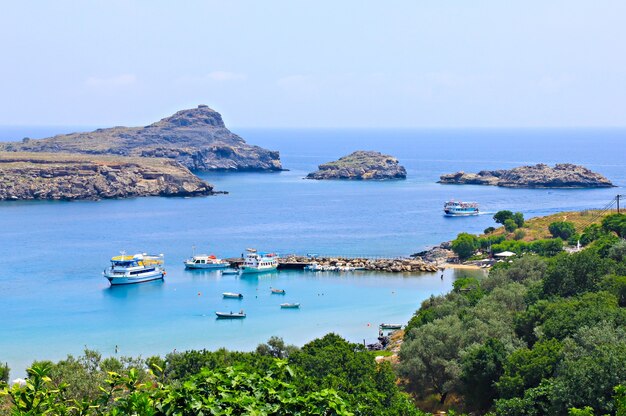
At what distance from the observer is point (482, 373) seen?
88.7 feet

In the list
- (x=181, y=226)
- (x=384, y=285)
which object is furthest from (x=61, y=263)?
(x=384, y=285)

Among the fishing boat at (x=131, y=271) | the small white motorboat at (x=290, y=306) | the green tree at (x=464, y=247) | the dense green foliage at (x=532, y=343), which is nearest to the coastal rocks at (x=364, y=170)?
the green tree at (x=464, y=247)

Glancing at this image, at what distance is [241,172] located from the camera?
568 ft

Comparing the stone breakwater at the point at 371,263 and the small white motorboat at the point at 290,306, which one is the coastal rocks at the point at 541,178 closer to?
the stone breakwater at the point at 371,263

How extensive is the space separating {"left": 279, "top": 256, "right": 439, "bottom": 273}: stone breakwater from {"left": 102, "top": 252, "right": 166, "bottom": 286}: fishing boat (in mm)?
11387

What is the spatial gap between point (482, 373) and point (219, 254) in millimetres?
49652

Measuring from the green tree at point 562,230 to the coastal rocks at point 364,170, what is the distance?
84.6 m

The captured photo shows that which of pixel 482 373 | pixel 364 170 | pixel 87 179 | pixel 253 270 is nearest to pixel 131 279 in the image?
pixel 253 270

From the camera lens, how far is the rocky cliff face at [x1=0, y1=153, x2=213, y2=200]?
11725 centimetres

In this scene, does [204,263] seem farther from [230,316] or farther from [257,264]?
[230,316]

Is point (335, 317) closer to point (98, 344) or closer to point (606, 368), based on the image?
point (98, 344)

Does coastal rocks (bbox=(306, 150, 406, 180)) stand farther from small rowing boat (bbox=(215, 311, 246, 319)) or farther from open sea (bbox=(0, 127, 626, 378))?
small rowing boat (bbox=(215, 311, 246, 319))

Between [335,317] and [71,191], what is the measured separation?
7797cm

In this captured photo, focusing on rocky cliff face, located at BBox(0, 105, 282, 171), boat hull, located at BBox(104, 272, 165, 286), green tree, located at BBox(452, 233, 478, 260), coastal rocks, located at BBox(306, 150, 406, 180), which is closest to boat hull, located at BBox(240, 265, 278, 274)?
boat hull, located at BBox(104, 272, 165, 286)
